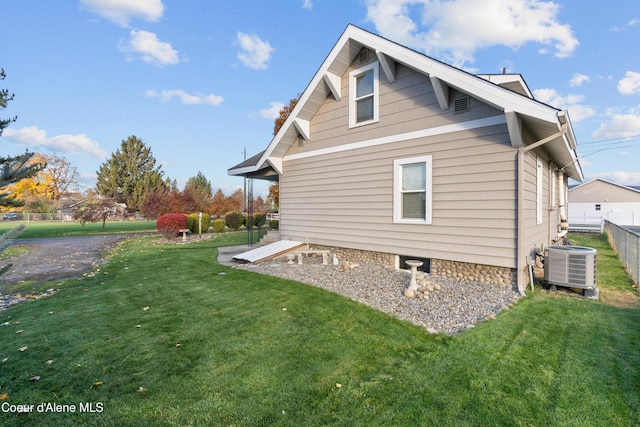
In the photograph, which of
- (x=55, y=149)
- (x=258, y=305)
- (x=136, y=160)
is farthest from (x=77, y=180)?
(x=258, y=305)

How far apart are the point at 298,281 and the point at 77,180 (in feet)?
167

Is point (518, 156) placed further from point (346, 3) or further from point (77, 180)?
point (77, 180)

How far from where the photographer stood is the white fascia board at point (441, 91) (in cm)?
610

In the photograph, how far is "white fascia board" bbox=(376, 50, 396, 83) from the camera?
6988mm

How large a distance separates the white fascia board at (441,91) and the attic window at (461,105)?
171mm

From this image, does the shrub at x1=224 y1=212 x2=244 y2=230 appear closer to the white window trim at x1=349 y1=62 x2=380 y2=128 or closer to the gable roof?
the gable roof

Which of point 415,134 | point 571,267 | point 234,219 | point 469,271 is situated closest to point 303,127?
point 415,134

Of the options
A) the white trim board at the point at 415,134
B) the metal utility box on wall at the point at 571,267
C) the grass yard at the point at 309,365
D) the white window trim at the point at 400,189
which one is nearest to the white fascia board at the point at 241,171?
the white trim board at the point at 415,134

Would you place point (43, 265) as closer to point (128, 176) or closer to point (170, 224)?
point (170, 224)

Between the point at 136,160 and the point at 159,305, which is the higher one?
the point at 136,160

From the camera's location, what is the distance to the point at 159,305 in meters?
5.08

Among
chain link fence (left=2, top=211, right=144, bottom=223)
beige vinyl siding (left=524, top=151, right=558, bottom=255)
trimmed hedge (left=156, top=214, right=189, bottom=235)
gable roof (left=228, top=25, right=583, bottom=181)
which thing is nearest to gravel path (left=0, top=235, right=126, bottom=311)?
trimmed hedge (left=156, top=214, right=189, bottom=235)

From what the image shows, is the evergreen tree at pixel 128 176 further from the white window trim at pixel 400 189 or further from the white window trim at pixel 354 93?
the white window trim at pixel 400 189

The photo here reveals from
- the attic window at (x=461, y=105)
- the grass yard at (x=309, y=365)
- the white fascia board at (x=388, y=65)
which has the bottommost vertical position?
the grass yard at (x=309, y=365)
